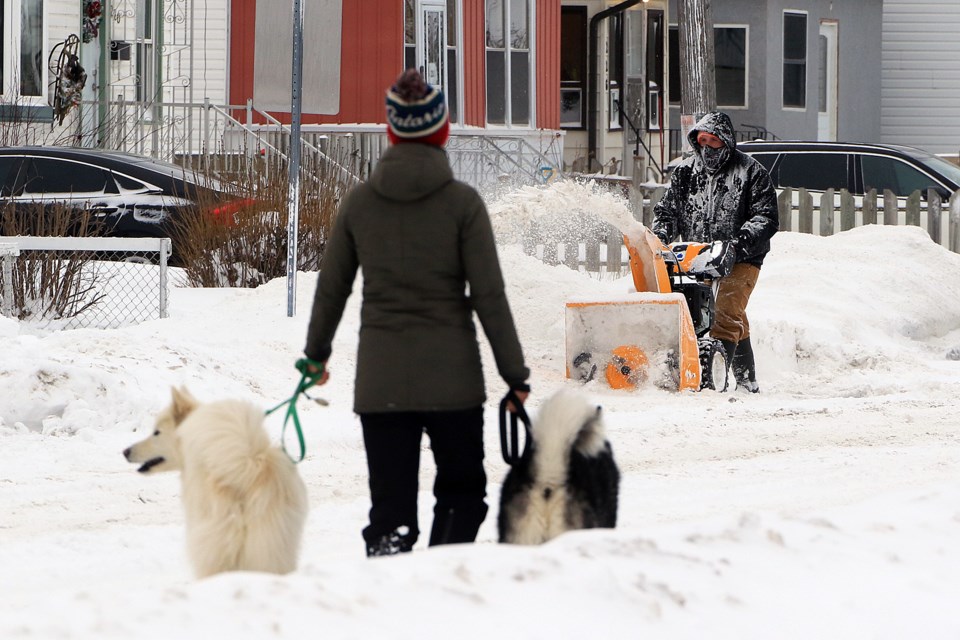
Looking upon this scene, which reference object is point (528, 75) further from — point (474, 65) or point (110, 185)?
point (110, 185)

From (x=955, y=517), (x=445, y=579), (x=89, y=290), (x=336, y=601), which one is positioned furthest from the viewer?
(x=89, y=290)

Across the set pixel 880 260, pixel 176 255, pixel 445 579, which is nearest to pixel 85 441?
pixel 445 579

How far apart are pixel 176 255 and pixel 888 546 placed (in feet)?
34.7

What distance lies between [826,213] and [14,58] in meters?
11.0

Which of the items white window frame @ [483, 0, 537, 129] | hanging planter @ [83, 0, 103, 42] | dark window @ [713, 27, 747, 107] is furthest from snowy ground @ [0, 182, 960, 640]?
dark window @ [713, 27, 747, 107]

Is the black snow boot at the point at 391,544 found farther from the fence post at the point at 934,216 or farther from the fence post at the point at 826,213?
the fence post at the point at 934,216

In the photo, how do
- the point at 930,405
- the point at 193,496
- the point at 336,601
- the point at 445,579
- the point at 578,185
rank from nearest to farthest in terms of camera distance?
the point at 336,601, the point at 445,579, the point at 193,496, the point at 930,405, the point at 578,185

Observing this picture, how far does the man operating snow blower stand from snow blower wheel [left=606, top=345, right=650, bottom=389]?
1.77 feet

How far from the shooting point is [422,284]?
442cm

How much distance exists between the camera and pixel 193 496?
4.13m

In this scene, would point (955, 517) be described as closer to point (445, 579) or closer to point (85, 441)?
point (445, 579)

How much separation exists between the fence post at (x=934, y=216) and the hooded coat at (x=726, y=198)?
8.94m

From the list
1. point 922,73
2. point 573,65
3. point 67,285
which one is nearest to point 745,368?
point 67,285

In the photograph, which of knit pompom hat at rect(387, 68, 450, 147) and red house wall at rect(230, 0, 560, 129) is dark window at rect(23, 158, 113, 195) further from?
knit pompom hat at rect(387, 68, 450, 147)
